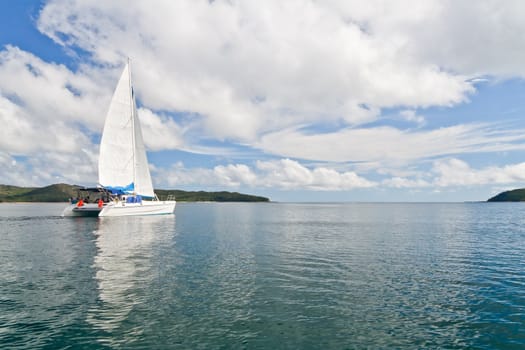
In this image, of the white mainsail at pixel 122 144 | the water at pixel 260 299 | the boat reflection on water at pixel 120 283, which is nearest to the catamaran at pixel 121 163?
the white mainsail at pixel 122 144

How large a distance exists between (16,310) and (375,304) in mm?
18138

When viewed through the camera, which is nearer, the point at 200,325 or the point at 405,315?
the point at 200,325

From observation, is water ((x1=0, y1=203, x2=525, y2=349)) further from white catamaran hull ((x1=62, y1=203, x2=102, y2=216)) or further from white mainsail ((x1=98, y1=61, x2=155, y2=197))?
white mainsail ((x1=98, y1=61, x2=155, y2=197))

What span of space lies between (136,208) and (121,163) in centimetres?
1172

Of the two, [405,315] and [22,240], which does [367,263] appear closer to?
[405,315]

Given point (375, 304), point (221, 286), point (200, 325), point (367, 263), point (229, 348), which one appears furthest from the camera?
point (367, 263)

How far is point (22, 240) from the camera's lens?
4253cm

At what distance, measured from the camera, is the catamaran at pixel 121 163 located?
8094 centimetres

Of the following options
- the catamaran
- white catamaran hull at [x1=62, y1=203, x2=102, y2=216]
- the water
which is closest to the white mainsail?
the catamaran

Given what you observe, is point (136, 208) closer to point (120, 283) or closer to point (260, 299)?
point (120, 283)

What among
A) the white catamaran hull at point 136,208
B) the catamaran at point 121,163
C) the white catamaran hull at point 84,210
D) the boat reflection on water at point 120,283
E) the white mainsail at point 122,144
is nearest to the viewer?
the boat reflection on water at point 120,283

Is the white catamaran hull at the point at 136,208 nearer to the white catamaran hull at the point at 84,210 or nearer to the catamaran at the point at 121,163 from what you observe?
the catamaran at the point at 121,163

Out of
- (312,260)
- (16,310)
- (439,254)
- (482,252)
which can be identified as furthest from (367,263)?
(16,310)

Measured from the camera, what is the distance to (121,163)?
8419 cm
